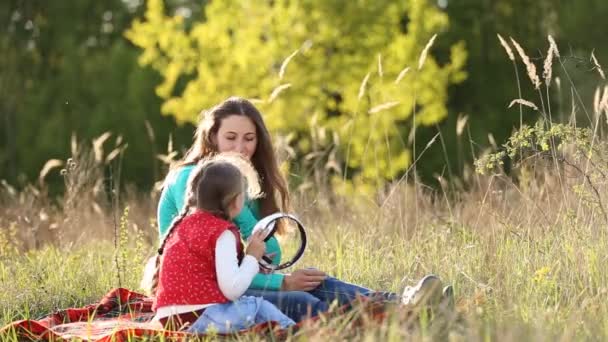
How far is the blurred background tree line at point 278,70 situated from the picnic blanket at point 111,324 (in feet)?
31.5

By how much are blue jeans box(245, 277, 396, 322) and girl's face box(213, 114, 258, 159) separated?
85 cm

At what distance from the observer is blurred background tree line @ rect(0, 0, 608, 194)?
16.6 m

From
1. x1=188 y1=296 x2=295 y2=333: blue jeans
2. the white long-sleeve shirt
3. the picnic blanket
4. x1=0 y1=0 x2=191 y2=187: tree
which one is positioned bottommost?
x1=0 y1=0 x2=191 y2=187: tree

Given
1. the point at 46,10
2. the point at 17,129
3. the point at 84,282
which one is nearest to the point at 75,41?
the point at 46,10

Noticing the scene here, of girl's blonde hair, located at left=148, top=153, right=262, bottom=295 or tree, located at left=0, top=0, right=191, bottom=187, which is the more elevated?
girl's blonde hair, located at left=148, top=153, right=262, bottom=295

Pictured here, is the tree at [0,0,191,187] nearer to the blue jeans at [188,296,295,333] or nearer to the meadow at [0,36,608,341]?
the meadow at [0,36,608,341]

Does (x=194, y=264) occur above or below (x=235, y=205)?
below

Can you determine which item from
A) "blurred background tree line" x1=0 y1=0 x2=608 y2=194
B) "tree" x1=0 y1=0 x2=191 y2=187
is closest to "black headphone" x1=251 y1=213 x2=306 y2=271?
"blurred background tree line" x1=0 y1=0 x2=608 y2=194

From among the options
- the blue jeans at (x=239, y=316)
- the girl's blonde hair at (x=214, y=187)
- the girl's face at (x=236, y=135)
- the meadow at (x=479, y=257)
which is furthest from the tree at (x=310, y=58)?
the blue jeans at (x=239, y=316)

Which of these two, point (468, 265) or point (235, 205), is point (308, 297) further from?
point (468, 265)

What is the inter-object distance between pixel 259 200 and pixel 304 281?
87 cm

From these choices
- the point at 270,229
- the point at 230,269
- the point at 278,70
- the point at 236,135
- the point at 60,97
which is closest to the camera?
the point at 230,269

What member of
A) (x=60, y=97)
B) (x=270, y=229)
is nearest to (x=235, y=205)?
(x=270, y=229)

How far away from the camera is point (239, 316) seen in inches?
184
